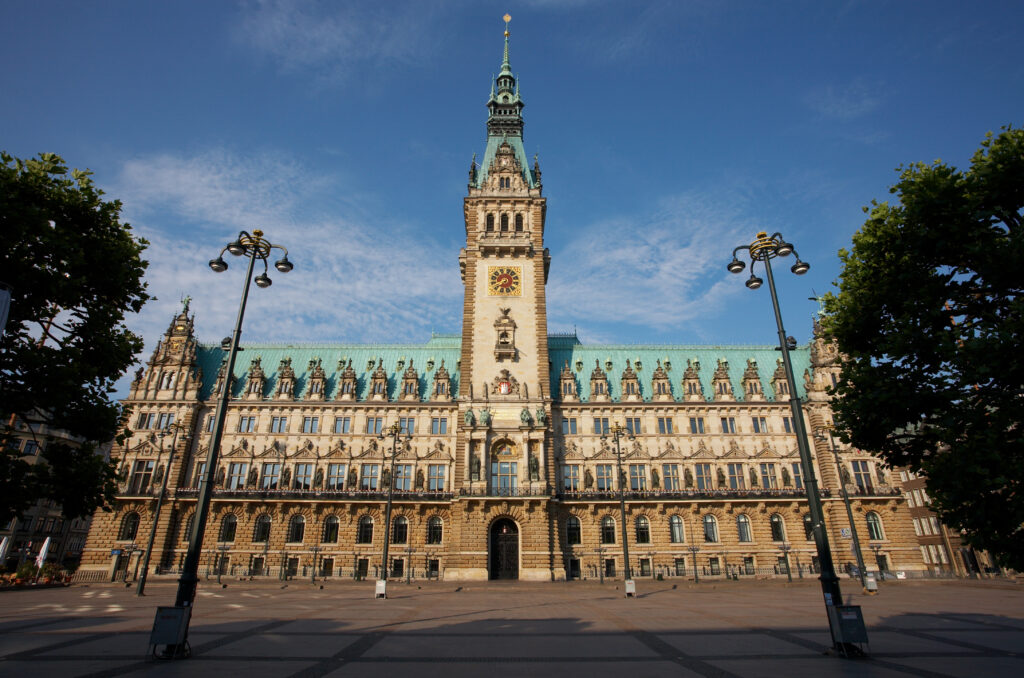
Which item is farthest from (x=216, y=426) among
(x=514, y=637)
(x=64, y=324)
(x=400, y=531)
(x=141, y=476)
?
(x=141, y=476)

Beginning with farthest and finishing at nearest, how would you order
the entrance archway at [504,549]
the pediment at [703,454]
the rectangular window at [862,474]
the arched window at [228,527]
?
the pediment at [703,454], the rectangular window at [862,474], the arched window at [228,527], the entrance archway at [504,549]

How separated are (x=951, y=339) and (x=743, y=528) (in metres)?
39.5

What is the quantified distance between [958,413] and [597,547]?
37.6 metres

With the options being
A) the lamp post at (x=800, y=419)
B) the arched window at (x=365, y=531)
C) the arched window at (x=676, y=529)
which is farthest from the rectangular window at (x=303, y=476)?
the lamp post at (x=800, y=419)

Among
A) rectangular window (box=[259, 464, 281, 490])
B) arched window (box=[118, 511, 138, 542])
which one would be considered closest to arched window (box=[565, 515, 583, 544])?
rectangular window (box=[259, 464, 281, 490])

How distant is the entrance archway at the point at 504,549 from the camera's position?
148ft

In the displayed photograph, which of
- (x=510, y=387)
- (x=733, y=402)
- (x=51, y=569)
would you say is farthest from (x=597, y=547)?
(x=51, y=569)

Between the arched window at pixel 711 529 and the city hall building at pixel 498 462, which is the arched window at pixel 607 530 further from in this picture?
the arched window at pixel 711 529

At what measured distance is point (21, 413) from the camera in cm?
1569

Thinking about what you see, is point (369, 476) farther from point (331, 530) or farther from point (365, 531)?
point (331, 530)

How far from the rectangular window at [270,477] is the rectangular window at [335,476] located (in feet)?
15.4

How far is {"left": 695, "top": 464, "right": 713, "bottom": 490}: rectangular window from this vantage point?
5081 cm

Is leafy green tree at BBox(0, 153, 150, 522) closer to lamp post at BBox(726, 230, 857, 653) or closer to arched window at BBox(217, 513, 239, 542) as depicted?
lamp post at BBox(726, 230, 857, 653)

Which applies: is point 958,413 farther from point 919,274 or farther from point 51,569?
point 51,569
